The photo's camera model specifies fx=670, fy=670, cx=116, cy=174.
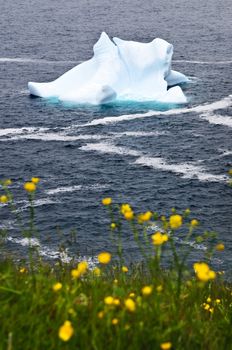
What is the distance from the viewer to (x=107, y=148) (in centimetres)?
6588

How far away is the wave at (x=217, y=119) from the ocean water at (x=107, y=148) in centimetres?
7

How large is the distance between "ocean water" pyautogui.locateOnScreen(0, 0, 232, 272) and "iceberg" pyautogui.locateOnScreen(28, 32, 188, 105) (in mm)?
2031

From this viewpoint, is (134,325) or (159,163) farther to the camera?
(159,163)

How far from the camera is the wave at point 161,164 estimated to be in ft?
191

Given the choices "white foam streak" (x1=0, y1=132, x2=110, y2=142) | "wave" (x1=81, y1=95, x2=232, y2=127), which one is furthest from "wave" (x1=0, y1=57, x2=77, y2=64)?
"white foam streak" (x1=0, y1=132, x2=110, y2=142)

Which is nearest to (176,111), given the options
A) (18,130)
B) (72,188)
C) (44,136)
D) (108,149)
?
(108,149)

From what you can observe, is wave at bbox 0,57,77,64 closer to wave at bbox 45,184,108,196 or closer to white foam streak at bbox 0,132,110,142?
white foam streak at bbox 0,132,110,142

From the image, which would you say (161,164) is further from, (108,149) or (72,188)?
(72,188)

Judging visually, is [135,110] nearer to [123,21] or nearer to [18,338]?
[123,21]

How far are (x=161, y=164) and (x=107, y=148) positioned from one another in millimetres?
6538

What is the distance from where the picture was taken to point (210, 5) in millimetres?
161625

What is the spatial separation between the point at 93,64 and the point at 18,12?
70615 millimetres

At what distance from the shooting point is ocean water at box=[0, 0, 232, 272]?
1994 inches

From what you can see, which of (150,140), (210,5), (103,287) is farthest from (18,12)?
(103,287)
